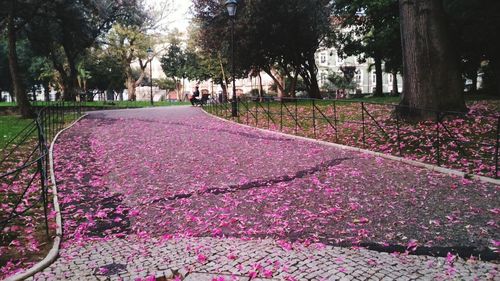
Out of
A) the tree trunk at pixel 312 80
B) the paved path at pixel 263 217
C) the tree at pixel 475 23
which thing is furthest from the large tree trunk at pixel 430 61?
A: the tree trunk at pixel 312 80

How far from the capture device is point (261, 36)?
25125mm

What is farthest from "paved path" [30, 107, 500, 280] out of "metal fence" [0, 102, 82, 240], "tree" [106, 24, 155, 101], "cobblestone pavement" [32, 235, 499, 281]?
"tree" [106, 24, 155, 101]

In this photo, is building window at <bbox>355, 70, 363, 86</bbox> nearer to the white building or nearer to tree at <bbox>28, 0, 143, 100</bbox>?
the white building

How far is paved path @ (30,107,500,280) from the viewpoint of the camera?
13.7 feet

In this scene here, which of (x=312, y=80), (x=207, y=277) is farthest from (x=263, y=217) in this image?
(x=312, y=80)

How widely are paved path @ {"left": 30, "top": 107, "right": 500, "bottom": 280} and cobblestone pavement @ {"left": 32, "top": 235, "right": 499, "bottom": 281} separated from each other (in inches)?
0.5

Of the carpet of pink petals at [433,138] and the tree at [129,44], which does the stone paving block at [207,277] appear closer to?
the carpet of pink petals at [433,138]

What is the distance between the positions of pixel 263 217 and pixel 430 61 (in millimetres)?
8295

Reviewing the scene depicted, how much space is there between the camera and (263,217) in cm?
585

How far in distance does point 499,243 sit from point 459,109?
7.88 meters

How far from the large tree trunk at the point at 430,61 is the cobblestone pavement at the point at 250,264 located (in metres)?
8.08

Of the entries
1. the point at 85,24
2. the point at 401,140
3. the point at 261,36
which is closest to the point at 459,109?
the point at 401,140

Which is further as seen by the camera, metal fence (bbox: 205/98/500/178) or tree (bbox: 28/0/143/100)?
tree (bbox: 28/0/143/100)

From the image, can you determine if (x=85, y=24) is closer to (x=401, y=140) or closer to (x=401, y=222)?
(x=401, y=140)
